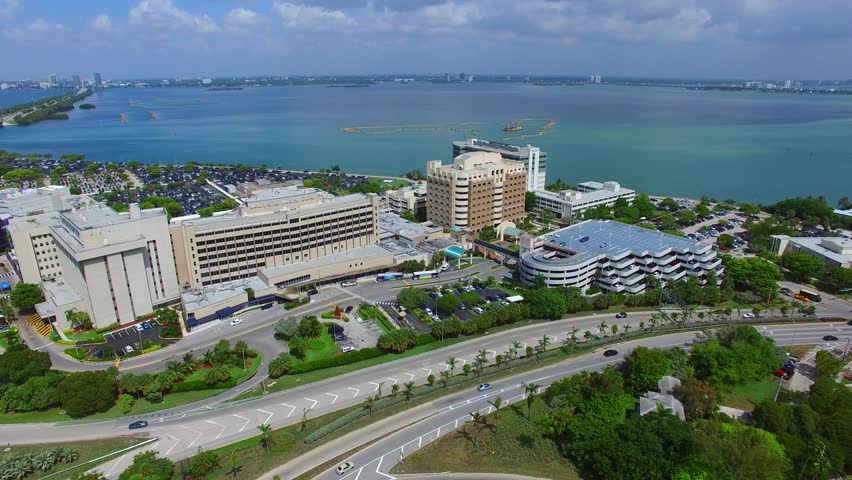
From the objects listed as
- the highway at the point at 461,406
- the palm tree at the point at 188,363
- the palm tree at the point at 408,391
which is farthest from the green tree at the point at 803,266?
the palm tree at the point at 188,363

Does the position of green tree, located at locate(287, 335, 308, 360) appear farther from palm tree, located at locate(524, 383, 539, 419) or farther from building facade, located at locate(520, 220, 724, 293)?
building facade, located at locate(520, 220, 724, 293)

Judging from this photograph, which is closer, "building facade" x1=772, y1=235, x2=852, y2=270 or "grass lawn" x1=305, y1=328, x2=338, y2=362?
"grass lawn" x1=305, y1=328, x2=338, y2=362

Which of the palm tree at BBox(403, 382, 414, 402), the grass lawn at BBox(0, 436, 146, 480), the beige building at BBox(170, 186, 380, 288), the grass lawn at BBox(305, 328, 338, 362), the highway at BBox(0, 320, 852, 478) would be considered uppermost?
the beige building at BBox(170, 186, 380, 288)

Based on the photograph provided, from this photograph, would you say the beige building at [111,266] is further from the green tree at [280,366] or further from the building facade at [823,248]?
the building facade at [823,248]

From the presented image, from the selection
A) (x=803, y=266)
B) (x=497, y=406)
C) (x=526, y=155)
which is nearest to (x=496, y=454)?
(x=497, y=406)

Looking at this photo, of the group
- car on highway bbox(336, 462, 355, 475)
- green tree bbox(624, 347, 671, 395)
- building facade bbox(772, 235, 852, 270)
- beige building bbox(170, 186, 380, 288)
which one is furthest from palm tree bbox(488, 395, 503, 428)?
building facade bbox(772, 235, 852, 270)

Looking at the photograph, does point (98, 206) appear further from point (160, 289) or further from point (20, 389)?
point (20, 389)
